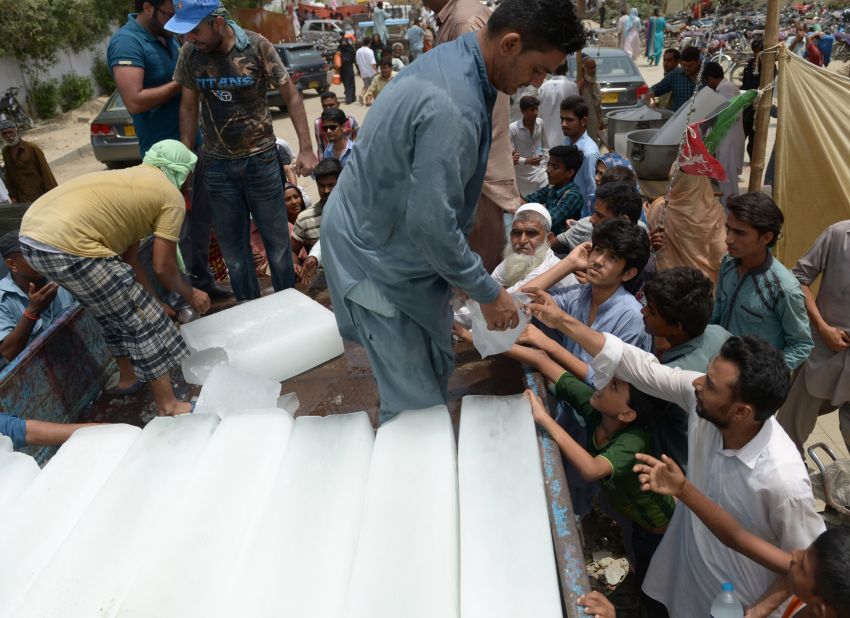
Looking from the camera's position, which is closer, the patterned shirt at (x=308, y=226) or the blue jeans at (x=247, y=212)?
the blue jeans at (x=247, y=212)

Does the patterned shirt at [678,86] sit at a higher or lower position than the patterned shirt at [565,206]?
lower

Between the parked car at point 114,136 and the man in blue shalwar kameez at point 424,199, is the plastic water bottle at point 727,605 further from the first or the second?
the parked car at point 114,136

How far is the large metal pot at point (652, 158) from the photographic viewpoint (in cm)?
572

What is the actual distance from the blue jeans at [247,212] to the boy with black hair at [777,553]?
95.4 inches

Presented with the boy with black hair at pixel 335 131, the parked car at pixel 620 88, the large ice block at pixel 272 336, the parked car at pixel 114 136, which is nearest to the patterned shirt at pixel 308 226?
the boy with black hair at pixel 335 131

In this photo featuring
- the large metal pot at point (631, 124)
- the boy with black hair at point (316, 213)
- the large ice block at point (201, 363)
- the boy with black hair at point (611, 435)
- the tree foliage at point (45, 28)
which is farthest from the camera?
the tree foliage at point (45, 28)

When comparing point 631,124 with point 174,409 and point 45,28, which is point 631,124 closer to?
point 174,409

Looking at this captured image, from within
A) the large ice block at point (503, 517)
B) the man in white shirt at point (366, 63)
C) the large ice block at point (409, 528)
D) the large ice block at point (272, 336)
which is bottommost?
the man in white shirt at point (366, 63)

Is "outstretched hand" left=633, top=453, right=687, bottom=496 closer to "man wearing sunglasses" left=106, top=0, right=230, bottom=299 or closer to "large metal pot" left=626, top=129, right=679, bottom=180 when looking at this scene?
"man wearing sunglasses" left=106, top=0, right=230, bottom=299

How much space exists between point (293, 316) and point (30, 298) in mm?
1160

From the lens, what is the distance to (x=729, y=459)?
5.88ft

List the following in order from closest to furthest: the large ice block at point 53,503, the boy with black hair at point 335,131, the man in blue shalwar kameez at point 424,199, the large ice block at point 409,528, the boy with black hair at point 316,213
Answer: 1. the large ice block at point 409,528
2. the large ice block at point 53,503
3. the man in blue shalwar kameez at point 424,199
4. the boy with black hair at point 316,213
5. the boy with black hair at point 335,131

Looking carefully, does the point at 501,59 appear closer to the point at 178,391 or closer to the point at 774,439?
the point at 774,439

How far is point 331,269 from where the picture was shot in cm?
192
